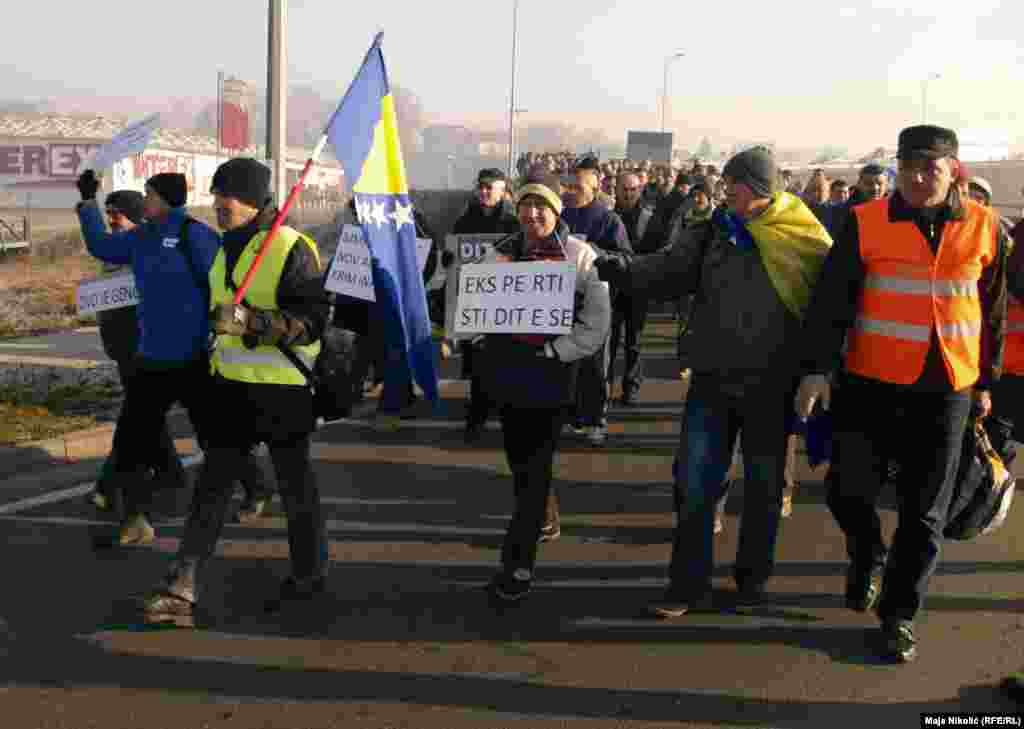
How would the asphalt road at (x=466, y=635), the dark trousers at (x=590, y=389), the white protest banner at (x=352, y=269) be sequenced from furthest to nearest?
the white protest banner at (x=352, y=269)
the dark trousers at (x=590, y=389)
the asphalt road at (x=466, y=635)

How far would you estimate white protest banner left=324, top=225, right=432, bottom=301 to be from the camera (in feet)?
20.4

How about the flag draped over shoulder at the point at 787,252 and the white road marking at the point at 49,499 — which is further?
the white road marking at the point at 49,499

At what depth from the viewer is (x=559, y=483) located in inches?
265

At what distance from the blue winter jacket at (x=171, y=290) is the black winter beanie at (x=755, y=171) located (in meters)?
2.39

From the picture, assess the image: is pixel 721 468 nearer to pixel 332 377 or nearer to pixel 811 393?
pixel 811 393

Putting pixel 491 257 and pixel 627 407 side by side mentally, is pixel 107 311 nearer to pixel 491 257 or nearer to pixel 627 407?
pixel 491 257

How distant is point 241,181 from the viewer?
447 cm

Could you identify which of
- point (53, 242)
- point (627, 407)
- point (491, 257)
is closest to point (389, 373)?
point (491, 257)

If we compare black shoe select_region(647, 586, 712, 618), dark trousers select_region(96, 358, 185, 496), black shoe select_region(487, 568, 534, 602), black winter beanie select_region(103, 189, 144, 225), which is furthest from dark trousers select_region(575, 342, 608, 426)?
black winter beanie select_region(103, 189, 144, 225)

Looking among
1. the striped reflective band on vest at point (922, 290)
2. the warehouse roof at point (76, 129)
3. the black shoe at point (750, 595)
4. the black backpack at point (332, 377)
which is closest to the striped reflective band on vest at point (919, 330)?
the striped reflective band on vest at point (922, 290)

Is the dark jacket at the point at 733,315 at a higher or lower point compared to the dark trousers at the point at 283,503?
higher

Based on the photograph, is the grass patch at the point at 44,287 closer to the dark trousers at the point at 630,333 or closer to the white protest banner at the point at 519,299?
the dark trousers at the point at 630,333

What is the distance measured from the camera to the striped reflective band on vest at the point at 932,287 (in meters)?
4.13

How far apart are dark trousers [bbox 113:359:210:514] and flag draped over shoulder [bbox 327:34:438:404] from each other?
95 centimetres
